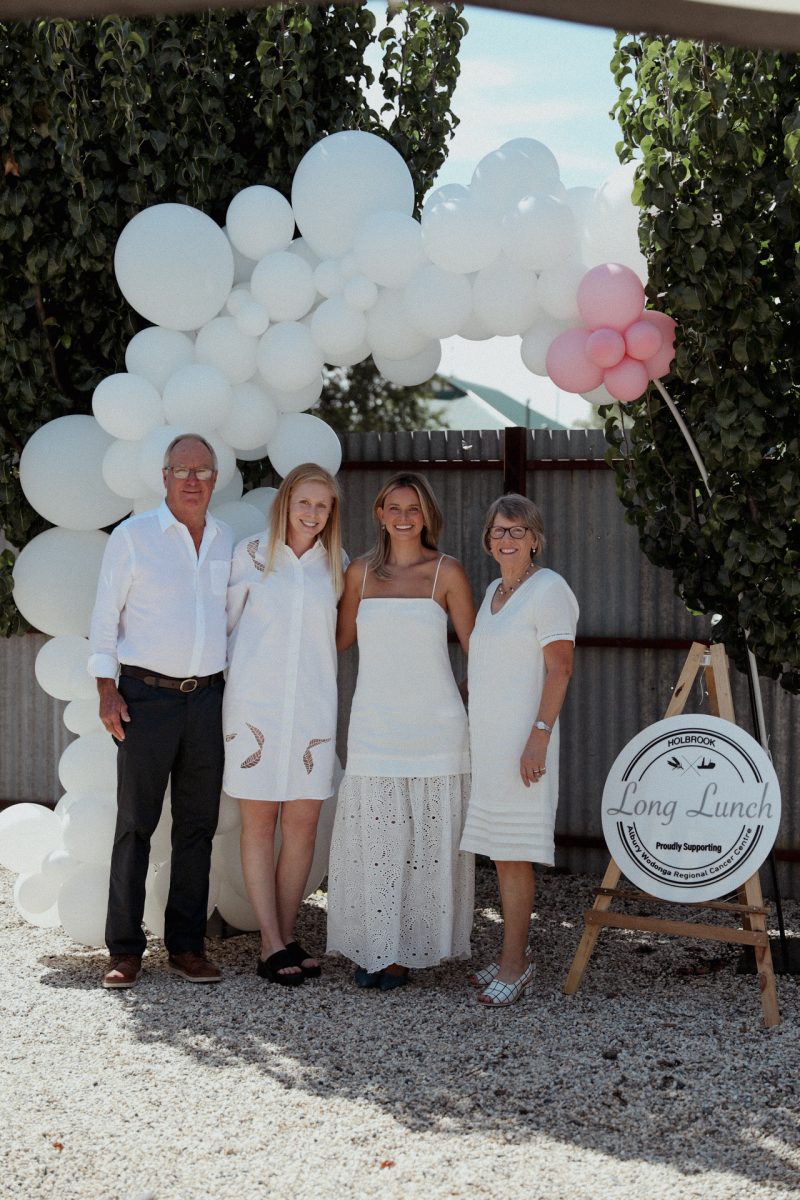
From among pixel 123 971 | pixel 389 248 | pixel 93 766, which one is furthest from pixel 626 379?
pixel 123 971

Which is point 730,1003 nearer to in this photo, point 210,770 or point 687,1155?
point 687,1155

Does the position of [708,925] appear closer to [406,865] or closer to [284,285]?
[406,865]

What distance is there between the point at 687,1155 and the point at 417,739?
1571 millimetres

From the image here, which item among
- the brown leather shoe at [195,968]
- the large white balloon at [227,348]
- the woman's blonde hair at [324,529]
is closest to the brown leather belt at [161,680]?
the woman's blonde hair at [324,529]

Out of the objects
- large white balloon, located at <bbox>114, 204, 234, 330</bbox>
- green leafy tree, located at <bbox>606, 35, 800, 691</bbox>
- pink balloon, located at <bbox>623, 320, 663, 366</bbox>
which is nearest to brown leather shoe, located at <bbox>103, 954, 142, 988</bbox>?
large white balloon, located at <bbox>114, 204, 234, 330</bbox>

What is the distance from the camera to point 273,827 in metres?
4.10

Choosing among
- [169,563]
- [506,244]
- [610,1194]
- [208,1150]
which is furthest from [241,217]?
[610,1194]

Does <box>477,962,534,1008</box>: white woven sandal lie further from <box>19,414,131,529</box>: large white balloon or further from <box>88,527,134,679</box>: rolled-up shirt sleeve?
<box>19,414,131,529</box>: large white balloon

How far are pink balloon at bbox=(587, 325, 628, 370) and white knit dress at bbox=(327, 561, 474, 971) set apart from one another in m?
0.92

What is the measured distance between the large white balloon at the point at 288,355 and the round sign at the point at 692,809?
5.22 ft

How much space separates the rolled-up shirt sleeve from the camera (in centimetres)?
392

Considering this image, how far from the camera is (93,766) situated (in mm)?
4242

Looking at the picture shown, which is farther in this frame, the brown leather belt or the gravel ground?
the brown leather belt

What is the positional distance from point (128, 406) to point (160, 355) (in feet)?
0.72
